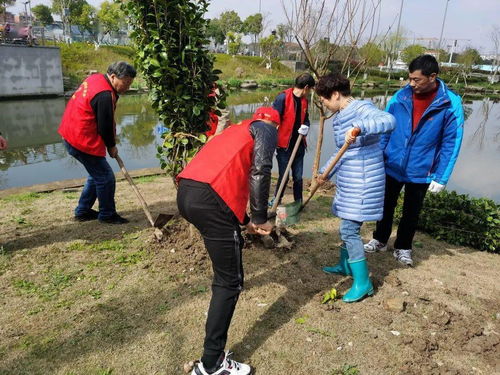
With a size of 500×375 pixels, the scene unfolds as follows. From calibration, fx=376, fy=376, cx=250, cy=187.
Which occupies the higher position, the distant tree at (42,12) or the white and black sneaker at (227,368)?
the distant tree at (42,12)

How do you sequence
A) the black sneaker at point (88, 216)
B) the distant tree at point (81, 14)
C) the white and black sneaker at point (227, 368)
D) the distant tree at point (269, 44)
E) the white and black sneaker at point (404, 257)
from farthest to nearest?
the distant tree at point (269, 44) → the distant tree at point (81, 14) → the black sneaker at point (88, 216) → the white and black sneaker at point (404, 257) → the white and black sneaker at point (227, 368)

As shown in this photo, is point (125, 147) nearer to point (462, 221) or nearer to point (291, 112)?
point (291, 112)

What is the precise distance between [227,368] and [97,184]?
2.84 m

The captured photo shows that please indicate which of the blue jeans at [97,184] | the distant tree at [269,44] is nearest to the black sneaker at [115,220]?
the blue jeans at [97,184]

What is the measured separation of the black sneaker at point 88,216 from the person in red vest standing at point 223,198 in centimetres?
291

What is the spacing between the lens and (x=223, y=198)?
6.98ft

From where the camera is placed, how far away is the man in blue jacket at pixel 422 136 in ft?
11.0

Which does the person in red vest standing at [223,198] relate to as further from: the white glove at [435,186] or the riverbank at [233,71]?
the riverbank at [233,71]

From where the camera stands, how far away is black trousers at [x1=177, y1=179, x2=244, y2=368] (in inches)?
84.2

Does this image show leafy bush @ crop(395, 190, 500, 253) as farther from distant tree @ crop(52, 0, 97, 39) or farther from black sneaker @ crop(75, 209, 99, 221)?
distant tree @ crop(52, 0, 97, 39)

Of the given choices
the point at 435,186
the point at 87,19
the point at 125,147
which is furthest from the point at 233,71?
the point at 435,186

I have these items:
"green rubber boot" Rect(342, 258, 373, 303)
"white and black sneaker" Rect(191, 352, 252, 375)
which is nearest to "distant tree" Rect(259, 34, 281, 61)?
"green rubber boot" Rect(342, 258, 373, 303)

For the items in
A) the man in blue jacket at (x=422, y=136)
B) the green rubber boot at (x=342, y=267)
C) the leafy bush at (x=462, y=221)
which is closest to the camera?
the man in blue jacket at (x=422, y=136)

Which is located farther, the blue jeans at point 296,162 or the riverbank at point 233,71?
the riverbank at point 233,71
